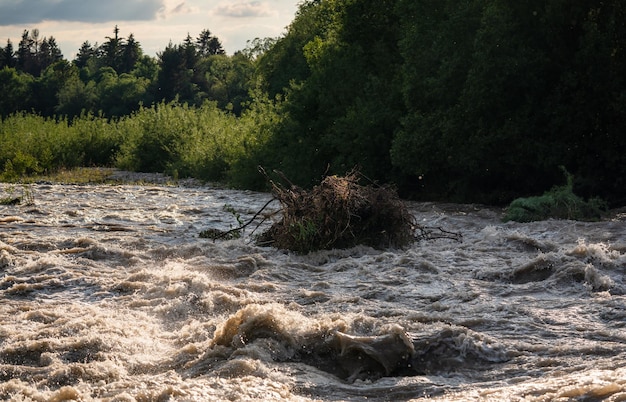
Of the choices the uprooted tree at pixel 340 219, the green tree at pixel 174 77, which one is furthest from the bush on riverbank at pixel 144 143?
the green tree at pixel 174 77

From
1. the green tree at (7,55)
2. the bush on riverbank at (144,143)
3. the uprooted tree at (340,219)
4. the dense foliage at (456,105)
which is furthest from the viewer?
the green tree at (7,55)

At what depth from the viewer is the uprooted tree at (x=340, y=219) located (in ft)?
40.9

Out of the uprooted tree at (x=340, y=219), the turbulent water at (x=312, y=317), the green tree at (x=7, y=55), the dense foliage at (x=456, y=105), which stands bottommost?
the turbulent water at (x=312, y=317)

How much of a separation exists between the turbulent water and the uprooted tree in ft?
1.00

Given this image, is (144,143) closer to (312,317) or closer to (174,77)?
(312,317)

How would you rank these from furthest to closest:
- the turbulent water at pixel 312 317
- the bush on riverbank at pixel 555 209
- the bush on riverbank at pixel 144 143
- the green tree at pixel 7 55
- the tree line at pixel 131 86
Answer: the green tree at pixel 7 55 → the tree line at pixel 131 86 → the bush on riverbank at pixel 144 143 → the bush on riverbank at pixel 555 209 → the turbulent water at pixel 312 317

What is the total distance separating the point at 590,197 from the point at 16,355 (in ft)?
43.2

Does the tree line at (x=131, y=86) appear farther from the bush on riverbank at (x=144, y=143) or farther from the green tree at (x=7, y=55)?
the bush on riverbank at (x=144, y=143)

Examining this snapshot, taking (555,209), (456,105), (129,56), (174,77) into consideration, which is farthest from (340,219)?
(129,56)

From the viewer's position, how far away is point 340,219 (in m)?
12.5

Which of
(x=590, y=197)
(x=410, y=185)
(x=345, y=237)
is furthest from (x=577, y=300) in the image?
(x=410, y=185)

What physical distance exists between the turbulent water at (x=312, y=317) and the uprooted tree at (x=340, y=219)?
1.00 feet

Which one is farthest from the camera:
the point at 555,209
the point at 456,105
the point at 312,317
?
the point at 456,105

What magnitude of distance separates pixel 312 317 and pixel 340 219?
4.06 metres
